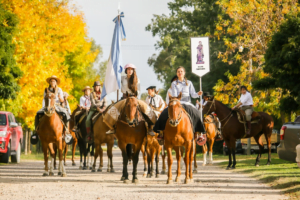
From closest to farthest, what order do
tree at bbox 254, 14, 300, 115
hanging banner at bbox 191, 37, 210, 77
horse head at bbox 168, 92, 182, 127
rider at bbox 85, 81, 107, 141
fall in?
horse head at bbox 168, 92, 182, 127
rider at bbox 85, 81, 107, 141
tree at bbox 254, 14, 300, 115
hanging banner at bbox 191, 37, 210, 77

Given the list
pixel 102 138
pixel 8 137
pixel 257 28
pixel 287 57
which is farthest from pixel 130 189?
pixel 257 28

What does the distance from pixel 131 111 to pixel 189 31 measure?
33.6 metres

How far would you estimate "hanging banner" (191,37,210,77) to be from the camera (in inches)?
787

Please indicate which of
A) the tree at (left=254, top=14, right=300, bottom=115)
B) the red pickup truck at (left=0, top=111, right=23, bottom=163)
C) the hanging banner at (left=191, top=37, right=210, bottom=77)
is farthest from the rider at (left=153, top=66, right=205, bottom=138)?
the red pickup truck at (left=0, top=111, right=23, bottom=163)

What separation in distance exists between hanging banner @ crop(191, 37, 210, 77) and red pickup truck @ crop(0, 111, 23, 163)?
25.2ft

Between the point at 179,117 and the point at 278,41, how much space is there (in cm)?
857

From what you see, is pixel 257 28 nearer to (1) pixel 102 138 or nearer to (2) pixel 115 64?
(2) pixel 115 64

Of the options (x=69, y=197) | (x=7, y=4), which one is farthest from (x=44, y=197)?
(x=7, y=4)

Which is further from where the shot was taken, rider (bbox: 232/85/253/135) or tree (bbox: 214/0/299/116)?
tree (bbox: 214/0/299/116)

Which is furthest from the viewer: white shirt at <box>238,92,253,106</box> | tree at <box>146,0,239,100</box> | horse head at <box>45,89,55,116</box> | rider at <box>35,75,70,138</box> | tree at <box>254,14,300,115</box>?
tree at <box>146,0,239,100</box>

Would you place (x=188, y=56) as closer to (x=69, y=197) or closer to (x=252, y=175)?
(x=252, y=175)

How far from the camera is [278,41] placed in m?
19.8

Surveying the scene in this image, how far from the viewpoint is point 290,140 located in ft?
55.0

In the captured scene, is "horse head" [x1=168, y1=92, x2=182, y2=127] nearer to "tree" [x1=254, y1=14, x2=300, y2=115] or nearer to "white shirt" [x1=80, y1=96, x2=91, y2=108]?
"tree" [x1=254, y1=14, x2=300, y2=115]
